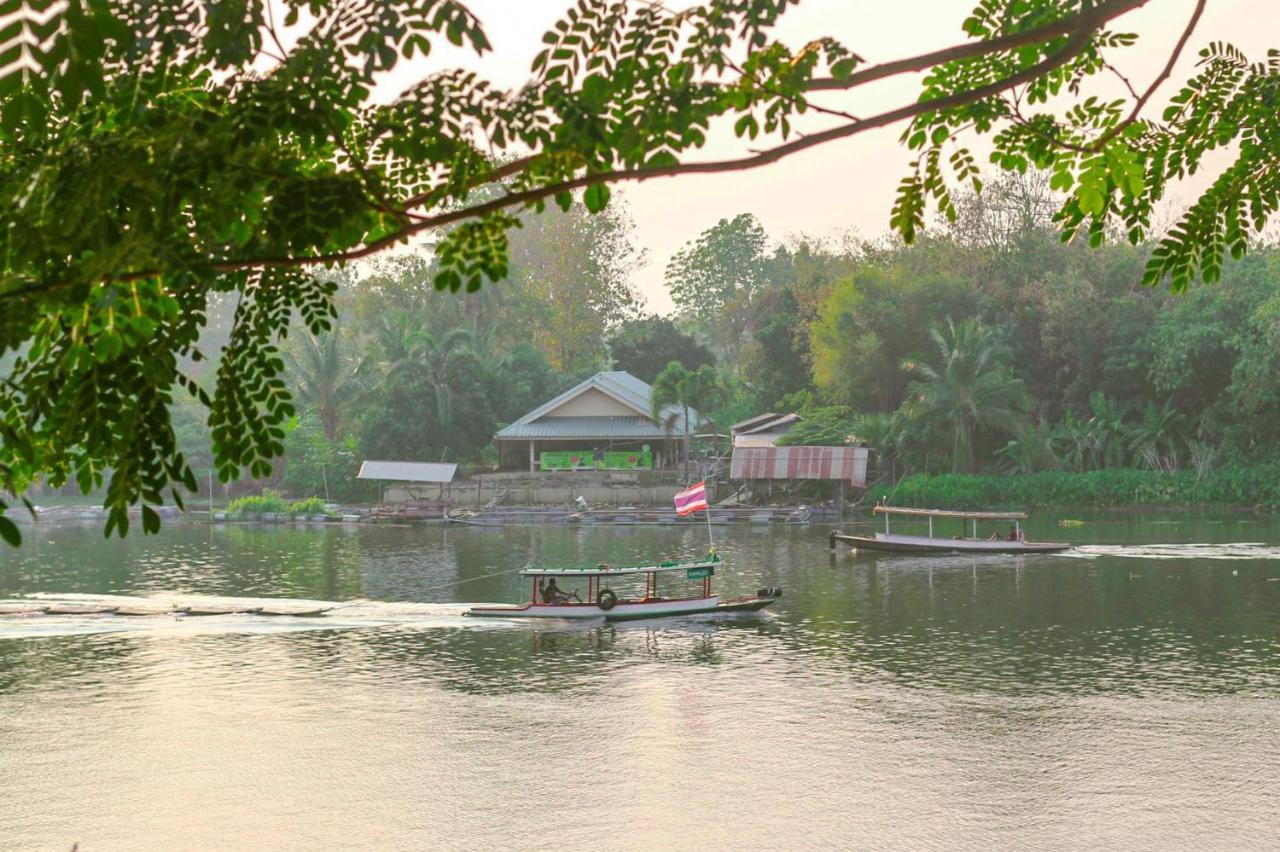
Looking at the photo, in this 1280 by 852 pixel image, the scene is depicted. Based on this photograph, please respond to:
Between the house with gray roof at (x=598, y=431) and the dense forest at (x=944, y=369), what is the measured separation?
2.69 meters

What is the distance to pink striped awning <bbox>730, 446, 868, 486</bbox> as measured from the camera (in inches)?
2197

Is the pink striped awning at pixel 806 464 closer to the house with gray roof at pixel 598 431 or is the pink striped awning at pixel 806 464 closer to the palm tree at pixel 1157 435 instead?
the house with gray roof at pixel 598 431

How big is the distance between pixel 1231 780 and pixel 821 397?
45481 mm

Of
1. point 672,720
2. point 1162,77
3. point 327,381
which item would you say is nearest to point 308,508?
point 327,381

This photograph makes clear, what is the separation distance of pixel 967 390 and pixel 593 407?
17475 mm

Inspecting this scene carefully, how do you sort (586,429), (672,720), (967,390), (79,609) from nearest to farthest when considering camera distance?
1. (672,720)
2. (79,609)
3. (967,390)
4. (586,429)

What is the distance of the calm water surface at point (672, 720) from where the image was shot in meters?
17.4

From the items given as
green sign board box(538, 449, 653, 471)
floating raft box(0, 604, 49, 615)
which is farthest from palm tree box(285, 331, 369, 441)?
floating raft box(0, 604, 49, 615)

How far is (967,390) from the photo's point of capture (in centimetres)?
5484

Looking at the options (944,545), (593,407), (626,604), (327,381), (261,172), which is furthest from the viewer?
(327,381)

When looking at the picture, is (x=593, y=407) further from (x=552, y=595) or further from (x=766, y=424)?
(x=552, y=595)

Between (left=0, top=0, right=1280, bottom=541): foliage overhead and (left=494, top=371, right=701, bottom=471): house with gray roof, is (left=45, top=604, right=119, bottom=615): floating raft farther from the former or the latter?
(left=0, top=0, right=1280, bottom=541): foliage overhead

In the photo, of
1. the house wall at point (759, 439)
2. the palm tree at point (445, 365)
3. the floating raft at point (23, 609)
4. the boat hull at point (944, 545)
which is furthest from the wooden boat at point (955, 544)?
the floating raft at point (23, 609)

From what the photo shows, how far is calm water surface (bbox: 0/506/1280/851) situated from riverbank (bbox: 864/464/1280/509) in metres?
16.5
